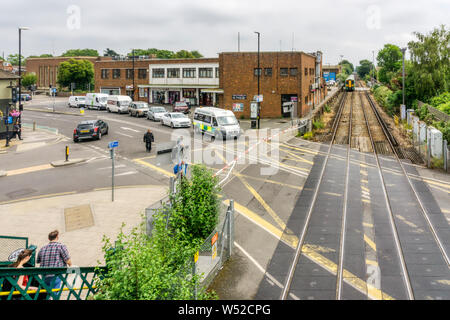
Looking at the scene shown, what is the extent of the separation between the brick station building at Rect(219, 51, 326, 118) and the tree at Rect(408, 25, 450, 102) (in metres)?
11.8

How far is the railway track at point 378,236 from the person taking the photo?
27.1 ft

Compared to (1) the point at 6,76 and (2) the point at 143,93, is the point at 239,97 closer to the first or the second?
(2) the point at 143,93

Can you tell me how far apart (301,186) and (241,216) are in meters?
4.61

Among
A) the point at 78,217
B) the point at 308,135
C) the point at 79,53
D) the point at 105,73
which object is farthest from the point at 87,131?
the point at 79,53

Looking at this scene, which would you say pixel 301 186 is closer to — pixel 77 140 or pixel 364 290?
pixel 364 290

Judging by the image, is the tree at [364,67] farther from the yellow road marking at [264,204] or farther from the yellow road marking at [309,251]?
the yellow road marking at [309,251]

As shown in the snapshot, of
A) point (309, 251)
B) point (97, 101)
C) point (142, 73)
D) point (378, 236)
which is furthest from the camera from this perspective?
point (142, 73)

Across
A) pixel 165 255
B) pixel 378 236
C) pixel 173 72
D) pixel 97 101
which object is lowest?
pixel 378 236

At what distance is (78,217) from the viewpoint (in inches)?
505

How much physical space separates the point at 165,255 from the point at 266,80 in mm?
39399

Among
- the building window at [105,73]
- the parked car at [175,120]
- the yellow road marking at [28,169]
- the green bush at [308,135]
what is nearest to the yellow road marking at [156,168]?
the yellow road marking at [28,169]

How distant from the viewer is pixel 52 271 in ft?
17.7

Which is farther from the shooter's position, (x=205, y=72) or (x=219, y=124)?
(x=205, y=72)
